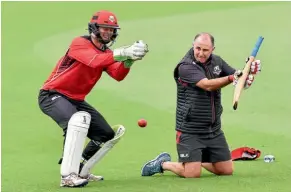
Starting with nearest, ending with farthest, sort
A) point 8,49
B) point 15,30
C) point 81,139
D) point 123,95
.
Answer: point 81,139, point 123,95, point 8,49, point 15,30

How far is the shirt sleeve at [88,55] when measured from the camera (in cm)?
848

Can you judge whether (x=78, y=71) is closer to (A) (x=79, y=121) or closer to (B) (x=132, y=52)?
(A) (x=79, y=121)

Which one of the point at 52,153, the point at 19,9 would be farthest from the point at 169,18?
the point at 52,153

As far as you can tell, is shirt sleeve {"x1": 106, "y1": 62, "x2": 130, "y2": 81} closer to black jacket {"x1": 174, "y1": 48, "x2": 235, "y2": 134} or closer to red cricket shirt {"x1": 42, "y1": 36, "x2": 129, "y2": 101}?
red cricket shirt {"x1": 42, "y1": 36, "x2": 129, "y2": 101}

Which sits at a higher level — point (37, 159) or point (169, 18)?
point (169, 18)

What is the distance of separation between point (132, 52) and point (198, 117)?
1.34m

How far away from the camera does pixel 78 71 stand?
29.2 ft

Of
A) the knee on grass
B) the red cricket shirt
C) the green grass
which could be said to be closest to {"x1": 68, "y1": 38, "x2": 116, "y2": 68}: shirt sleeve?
the red cricket shirt

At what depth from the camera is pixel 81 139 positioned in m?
8.44

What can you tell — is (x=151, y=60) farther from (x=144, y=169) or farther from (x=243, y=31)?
(x=144, y=169)

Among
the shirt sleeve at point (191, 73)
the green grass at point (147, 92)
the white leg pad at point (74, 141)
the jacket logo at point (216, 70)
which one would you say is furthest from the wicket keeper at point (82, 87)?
the jacket logo at point (216, 70)

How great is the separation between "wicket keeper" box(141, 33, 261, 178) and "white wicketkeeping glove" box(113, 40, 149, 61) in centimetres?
89

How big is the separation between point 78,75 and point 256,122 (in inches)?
200

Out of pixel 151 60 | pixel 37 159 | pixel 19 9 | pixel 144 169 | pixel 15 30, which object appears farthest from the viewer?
pixel 19 9
